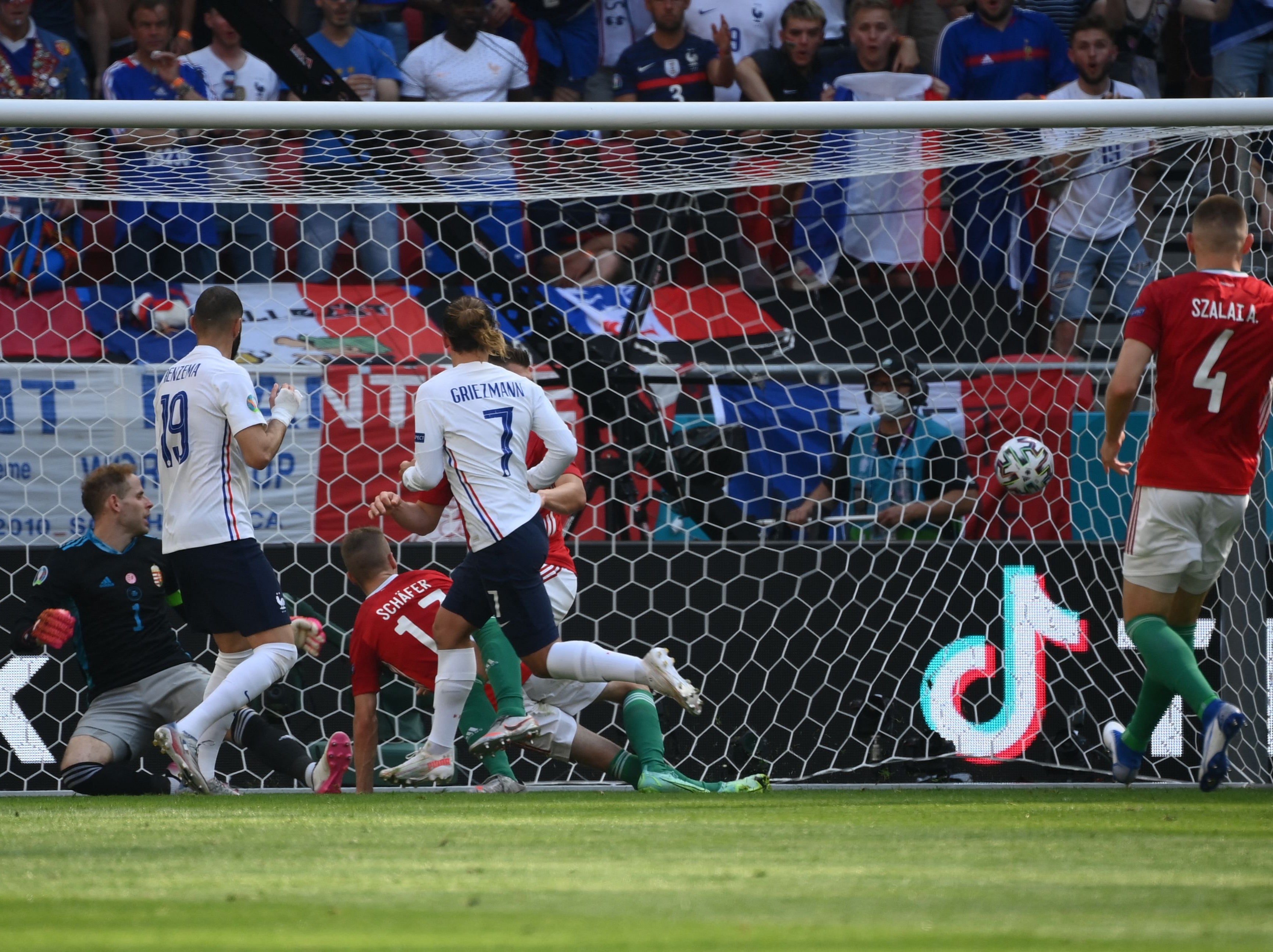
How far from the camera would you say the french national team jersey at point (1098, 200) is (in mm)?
7574

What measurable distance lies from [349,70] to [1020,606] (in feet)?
16.3

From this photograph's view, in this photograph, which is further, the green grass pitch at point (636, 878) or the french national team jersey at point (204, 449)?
the french national team jersey at point (204, 449)

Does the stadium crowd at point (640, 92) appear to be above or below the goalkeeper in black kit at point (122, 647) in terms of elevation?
above

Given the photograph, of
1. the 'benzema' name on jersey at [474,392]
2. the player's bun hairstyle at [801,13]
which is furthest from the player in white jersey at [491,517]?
the player's bun hairstyle at [801,13]

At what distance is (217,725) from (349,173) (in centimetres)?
276

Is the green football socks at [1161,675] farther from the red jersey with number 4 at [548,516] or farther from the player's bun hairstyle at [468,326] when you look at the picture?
the player's bun hairstyle at [468,326]

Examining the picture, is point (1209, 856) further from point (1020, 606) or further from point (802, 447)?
point (802, 447)

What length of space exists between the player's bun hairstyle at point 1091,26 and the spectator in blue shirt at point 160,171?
192 inches

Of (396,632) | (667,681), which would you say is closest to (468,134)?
(396,632)

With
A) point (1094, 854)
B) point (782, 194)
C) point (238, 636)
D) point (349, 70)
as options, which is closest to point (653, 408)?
point (782, 194)

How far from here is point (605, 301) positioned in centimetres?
778

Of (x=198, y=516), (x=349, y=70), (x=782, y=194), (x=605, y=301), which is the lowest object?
(x=198, y=516)

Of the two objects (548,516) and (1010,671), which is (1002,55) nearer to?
(1010,671)

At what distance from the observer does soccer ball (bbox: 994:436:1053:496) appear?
6316mm
